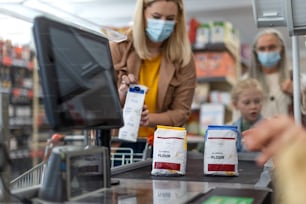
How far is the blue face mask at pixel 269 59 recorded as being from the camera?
11.2 feet

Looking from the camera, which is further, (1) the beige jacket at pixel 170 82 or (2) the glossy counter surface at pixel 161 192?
(1) the beige jacket at pixel 170 82

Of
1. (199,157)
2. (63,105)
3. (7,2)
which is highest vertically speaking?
(7,2)

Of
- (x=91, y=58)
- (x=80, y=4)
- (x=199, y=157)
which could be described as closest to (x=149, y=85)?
(x=199, y=157)

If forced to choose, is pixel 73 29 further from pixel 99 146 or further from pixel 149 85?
pixel 149 85

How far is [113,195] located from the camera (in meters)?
1.06

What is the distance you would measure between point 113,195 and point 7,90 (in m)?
0.32

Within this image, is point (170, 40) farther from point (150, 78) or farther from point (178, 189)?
point (178, 189)

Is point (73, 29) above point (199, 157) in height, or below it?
above

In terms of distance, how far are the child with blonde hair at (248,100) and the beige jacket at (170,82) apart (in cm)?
82

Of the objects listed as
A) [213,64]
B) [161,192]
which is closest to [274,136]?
[161,192]

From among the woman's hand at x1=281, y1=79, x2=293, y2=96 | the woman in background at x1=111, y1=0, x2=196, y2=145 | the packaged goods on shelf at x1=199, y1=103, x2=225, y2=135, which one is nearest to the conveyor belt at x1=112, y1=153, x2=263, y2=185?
the woman in background at x1=111, y1=0, x2=196, y2=145

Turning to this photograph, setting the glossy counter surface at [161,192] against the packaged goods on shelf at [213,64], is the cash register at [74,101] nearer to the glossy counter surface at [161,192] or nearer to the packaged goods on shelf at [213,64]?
the glossy counter surface at [161,192]

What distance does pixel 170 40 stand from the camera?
2.15 metres

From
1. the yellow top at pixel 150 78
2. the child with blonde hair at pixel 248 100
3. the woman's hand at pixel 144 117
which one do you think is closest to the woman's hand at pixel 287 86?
the child with blonde hair at pixel 248 100
